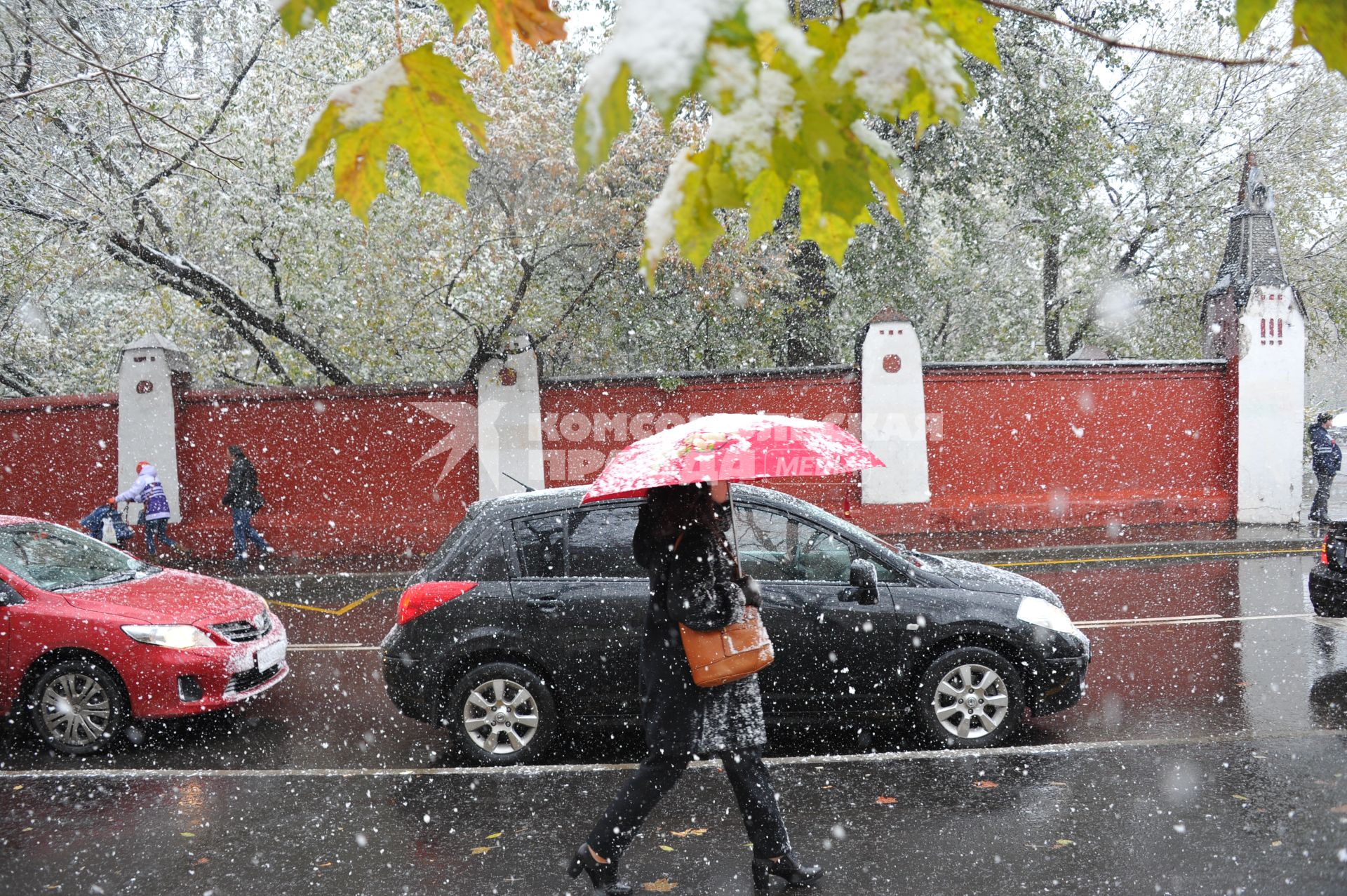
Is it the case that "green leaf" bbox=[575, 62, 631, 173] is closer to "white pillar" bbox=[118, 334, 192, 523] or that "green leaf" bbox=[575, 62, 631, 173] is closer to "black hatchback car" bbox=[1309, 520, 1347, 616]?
"black hatchback car" bbox=[1309, 520, 1347, 616]

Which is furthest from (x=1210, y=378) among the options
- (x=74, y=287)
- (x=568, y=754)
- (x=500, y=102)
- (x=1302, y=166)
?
(x=74, y=287)

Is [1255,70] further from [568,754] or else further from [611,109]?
[611,109]

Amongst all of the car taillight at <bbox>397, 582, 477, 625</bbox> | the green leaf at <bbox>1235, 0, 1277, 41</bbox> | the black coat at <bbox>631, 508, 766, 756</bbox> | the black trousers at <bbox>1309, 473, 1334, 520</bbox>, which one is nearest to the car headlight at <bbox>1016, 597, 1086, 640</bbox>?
the black coat at <bbox>631, 508, 766, 756</bbox>

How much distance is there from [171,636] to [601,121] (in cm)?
581

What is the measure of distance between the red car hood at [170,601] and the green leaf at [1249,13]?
652cm

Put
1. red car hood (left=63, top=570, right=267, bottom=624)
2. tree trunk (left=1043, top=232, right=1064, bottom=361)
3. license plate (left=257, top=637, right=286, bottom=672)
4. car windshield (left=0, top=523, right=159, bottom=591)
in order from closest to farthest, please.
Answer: red car hood (left=63, top=570, right=267, bottom=624) < car windshield (left=0, top=523, right=159, bottom=591) < license plate (left=257, top=637, right=286, bottom=672) < tree trunk (left=1043, top=232, right=1064, bottom=361)

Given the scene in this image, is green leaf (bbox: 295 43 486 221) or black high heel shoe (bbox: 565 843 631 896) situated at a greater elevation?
green leaf (bbox: 295 43 486 221)

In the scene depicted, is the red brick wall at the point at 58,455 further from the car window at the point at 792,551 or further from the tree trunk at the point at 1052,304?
the tree trunk at the point at 1052,304

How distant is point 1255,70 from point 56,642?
77.9 ft

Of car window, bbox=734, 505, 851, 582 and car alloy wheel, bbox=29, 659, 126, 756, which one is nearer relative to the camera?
car window, bbox=734, 505, 851, 582

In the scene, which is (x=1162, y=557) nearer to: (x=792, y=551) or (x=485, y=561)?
(x=792, y=551)

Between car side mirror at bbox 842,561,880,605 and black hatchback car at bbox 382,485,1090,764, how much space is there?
1 cm

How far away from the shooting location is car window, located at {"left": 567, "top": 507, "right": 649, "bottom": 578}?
5.72 metres

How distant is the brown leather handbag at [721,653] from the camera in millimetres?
3719
